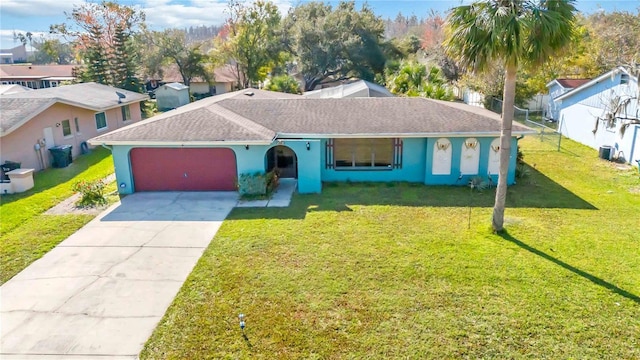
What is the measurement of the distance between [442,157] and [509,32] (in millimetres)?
7060

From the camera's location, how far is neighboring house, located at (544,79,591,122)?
97.9 ft

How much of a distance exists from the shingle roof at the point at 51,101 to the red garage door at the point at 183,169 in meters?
6.42

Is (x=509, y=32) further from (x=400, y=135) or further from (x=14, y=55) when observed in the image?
(x=14, y=55)

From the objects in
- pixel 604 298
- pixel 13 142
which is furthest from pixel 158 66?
pixel 604 298

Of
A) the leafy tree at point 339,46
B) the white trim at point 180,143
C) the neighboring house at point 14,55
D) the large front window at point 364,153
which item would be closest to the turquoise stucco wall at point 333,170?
the large front window at point 364,153

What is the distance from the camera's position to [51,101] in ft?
67.1

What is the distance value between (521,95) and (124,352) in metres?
34.4

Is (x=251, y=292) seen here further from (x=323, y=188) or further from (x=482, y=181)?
(x=482, y=181)

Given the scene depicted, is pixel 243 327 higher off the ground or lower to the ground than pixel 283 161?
lower

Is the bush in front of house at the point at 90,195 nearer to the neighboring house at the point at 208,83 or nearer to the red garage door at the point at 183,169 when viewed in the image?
the red garage door at the point at 183,169

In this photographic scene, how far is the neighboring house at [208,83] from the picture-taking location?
5178 centimetres

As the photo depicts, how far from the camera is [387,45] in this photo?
48906 mm

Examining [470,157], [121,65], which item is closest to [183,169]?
[470,157]

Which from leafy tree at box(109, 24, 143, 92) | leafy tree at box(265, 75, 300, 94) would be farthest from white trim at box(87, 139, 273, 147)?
leafy tree at box(109, 24, 143, 92)
